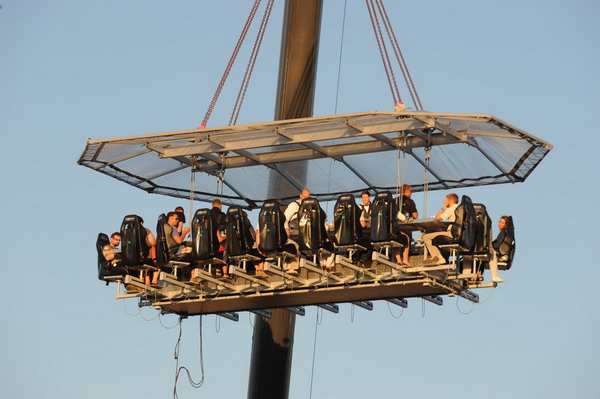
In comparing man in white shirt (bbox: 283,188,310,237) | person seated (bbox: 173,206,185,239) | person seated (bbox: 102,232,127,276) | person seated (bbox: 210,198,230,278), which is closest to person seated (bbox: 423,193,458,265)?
man in white shirt (bbox: 283,188,310,237)

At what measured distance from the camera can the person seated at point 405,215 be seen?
105 feet

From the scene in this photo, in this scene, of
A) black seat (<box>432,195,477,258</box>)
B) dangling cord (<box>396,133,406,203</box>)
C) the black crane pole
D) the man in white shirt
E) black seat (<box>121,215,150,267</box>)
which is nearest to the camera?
black seat (<box>432,195,477,258</box>)

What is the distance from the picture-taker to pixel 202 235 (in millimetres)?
33031

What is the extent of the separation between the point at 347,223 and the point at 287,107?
7.24 metres

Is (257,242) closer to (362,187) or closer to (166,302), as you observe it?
(166,302)

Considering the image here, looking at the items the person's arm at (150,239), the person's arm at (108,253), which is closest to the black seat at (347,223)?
the person's arm at (150,239)

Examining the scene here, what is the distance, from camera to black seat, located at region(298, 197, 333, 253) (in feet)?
105

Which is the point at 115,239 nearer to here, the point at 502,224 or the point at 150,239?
the point at 150,239

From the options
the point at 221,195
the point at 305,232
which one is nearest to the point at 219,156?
the point at 221,195

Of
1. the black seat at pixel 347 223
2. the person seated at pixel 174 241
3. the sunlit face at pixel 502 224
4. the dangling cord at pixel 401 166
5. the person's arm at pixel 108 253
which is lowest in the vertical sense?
the person's arm at pixel 108 253

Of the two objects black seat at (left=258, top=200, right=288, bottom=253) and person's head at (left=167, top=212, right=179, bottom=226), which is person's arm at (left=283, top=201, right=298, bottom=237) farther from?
person's head at (left=167, top=212, right=179, bottom=226)

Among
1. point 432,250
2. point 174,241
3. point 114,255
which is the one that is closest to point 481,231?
point 432,250

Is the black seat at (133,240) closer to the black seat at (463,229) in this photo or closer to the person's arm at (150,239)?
the person's arm at (150,239)

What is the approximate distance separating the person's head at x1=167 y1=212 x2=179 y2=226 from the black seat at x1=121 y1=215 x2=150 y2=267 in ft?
1.52
